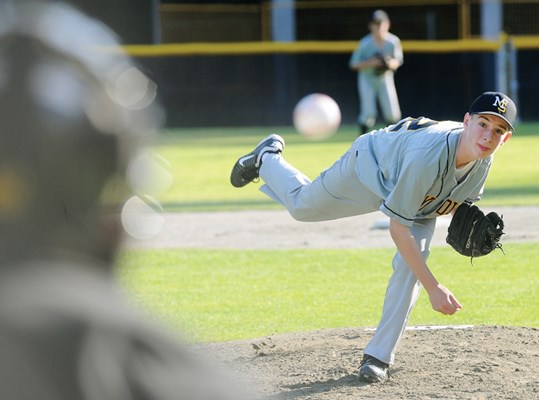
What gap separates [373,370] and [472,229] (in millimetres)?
811

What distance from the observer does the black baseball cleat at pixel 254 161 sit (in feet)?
21.4

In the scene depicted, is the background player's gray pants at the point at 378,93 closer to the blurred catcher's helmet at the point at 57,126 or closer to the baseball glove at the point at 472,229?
the baseball glove at the point at 472,229

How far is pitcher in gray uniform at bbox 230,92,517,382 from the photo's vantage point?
440 cm

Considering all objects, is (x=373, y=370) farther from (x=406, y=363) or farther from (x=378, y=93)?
(x=378, y=93)

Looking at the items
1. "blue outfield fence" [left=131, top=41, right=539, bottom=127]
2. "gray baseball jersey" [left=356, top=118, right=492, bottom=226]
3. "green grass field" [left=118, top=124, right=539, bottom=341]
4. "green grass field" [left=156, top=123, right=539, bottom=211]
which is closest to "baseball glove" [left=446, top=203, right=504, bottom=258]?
"gray baseball jersey" [left=356, top=118, right=492, bottom=226]

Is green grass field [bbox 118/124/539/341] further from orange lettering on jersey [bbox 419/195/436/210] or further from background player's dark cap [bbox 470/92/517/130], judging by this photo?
background player's dark cap [bbox 470/92/517/130]

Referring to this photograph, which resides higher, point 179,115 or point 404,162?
point 404,162

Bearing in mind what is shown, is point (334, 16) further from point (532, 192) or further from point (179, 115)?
point (532, 192)

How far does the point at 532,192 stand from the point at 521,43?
40.1 ft

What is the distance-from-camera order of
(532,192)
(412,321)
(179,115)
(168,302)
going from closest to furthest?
(412,321)
(168,302)
(532,192)
(179,115)

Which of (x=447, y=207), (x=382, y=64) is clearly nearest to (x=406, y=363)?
(x=447, y=207)

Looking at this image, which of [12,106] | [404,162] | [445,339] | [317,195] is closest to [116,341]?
[12,106]

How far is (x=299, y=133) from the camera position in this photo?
929 inches

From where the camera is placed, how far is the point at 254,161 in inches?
258
